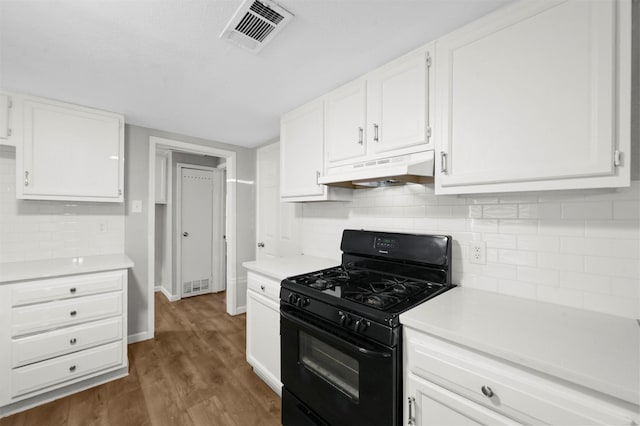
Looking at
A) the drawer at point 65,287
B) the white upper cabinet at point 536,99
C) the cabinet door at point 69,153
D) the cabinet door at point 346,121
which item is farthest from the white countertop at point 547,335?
the cabinet door at point 69,153

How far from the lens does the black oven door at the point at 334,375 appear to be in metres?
1.17

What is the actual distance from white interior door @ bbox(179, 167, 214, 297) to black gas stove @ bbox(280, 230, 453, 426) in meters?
3.06

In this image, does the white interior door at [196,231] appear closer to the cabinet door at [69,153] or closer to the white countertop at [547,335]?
the cabinet door at [69,153]

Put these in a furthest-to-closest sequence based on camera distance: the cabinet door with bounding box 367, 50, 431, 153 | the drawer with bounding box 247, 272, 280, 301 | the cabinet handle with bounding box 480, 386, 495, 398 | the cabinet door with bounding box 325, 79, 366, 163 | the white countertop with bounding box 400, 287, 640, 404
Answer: the drawer with bounding box 247, 272, 280, 301 < the cabinet door with bounding box 325, 79, 366, 163 < the cabinet door with bounding box 367, 50, 431, 153 < the cabinet handle with bounding box 480, 386, 495, 398 < the white countertop with bounding box 400, 287, 640, 404

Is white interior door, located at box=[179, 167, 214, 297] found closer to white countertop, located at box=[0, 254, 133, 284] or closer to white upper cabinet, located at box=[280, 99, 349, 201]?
white countertop, located at box=[0, 254, 133, 284]

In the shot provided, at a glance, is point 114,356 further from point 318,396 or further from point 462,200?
point 462,200

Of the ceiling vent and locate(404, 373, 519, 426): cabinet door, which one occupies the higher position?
the ceiling vent

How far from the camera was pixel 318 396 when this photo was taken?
1469mm

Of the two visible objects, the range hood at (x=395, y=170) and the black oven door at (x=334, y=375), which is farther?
the range hood at (x=395, y=170)

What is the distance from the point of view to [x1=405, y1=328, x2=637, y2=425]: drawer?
30.4 inches

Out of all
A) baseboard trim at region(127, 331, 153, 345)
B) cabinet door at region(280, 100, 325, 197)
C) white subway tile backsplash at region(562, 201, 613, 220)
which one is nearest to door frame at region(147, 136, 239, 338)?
baseboard trim at region(127, 331, 153, 345)

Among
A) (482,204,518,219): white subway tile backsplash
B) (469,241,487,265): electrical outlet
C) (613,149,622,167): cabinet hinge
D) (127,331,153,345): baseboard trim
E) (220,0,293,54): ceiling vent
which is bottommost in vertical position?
(127,331,153,345): baseboard trim

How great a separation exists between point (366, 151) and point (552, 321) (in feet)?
4.07

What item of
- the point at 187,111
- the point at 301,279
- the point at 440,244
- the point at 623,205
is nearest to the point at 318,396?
the point at 301,279
